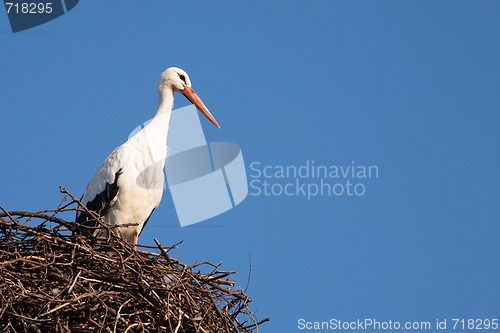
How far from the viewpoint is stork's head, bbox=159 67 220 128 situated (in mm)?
8469

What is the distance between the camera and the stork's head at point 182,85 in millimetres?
8469

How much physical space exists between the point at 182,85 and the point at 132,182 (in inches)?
A: 41.1

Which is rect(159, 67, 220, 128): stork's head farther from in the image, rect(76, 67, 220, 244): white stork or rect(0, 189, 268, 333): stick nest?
rect(0, 189, 268, 333): stick nest

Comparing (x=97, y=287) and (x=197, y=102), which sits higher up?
(x=197, y=102)

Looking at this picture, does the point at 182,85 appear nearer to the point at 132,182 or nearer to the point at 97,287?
the point at 132,182

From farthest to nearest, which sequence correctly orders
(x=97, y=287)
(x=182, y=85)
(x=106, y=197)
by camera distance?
(x=182, y=85) → (x=106, y=197) → (x=97, y=287)

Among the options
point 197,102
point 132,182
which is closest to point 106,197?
point 132,182

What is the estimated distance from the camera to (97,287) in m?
5.89

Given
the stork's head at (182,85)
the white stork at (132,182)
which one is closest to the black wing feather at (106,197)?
the white stork at (132,182)

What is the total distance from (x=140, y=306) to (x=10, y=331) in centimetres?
73

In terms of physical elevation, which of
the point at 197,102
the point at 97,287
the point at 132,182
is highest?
the point at 197,102

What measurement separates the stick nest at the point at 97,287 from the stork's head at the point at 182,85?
2.49m

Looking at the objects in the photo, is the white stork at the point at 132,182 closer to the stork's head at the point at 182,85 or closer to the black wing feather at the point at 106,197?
the black wing feather at the point at 106,197

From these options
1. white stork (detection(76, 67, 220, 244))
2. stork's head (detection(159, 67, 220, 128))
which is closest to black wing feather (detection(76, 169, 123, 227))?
white stork (detection(76, 67, 220, 244))
